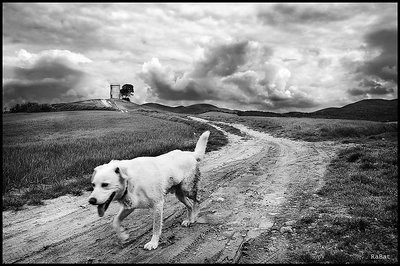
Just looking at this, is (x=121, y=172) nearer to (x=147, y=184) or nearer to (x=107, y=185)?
(x=107, y=185)

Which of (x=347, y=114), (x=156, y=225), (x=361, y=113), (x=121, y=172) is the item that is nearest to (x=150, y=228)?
(x=156, y=225)

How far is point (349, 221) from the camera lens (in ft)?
23.3

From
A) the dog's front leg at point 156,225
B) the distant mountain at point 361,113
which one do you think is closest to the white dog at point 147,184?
the dog's front leg at point 156,225

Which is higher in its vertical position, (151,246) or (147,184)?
(147,184)

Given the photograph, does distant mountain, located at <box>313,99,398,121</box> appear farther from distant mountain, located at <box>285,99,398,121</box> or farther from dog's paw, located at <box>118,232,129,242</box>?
dog's paw, located at <box>118,232,129,242</box>

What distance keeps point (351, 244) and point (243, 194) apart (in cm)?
456

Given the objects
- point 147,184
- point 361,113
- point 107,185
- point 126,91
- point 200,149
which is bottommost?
point 147,184

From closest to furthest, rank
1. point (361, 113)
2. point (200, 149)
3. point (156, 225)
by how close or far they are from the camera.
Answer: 1. point (156, 225)
2. point (200, 149)
3. point (361, 113)

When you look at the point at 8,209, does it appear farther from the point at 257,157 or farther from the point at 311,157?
the point at 311,157

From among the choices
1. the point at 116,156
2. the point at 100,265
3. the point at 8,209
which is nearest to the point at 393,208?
the point at 100,265

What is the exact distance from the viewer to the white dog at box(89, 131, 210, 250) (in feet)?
18.4

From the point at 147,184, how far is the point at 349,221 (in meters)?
5.07

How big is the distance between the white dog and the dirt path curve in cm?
43

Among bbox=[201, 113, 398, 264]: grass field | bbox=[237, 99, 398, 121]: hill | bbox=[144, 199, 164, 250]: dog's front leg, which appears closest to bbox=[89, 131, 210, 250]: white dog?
bbox=[144, 199, 164, 250]: dog's front leg
